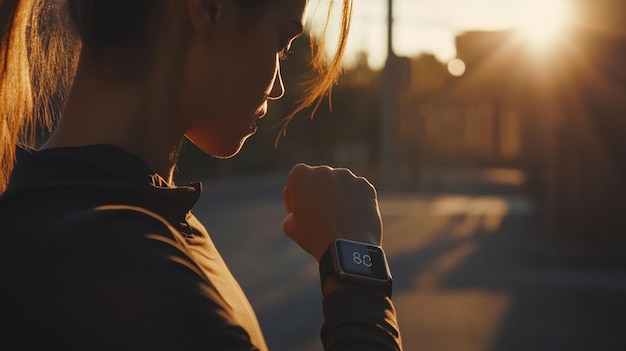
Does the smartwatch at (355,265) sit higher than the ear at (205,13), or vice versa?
the ear at (205,13)

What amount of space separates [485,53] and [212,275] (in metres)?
17.0

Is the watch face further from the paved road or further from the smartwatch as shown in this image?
the paved road

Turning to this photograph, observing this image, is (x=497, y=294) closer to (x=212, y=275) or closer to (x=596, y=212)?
(x=596, y=212)

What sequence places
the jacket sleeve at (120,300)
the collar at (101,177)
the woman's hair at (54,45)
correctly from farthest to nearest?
the woman's hair at (54,45) < the collar at (101,177) < the jacket sleeve at (120,300)

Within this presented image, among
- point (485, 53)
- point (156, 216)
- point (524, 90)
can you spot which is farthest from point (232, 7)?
point (524, 90)

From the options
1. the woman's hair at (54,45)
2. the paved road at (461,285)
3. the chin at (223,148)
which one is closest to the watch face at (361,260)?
the chin at (223,148)

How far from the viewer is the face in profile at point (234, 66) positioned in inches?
50.3

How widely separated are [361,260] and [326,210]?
10 centimetres

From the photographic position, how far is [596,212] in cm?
1352

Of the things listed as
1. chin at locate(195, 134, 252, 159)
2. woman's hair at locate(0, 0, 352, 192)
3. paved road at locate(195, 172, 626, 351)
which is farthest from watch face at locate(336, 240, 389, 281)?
paved road at locate(195, 172, 626, 351)

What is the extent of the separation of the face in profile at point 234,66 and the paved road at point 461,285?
5.74 metres

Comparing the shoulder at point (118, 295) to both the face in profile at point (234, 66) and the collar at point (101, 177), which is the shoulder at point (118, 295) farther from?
the face in profile at point (234, 66)

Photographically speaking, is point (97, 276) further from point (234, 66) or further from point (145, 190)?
point (234, 66)

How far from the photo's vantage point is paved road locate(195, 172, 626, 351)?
297 inches
